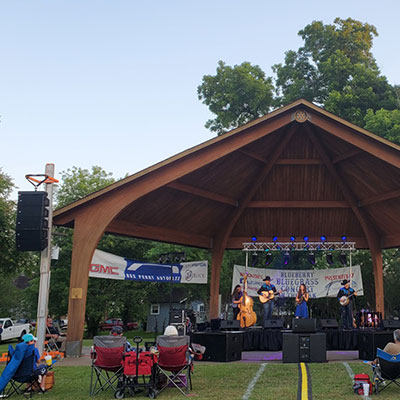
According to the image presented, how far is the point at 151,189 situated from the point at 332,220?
27.8 ft

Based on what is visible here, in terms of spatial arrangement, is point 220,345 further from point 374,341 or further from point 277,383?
point 374,341

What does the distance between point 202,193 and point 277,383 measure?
28.7ft

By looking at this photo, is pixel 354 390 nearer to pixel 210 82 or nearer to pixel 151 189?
pixel 151 189

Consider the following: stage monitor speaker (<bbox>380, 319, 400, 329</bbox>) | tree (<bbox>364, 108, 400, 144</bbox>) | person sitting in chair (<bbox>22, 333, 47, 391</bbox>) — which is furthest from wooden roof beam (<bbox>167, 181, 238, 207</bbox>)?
person sitting in chair (<bbox>22, 333, 47, 391</bbox>)

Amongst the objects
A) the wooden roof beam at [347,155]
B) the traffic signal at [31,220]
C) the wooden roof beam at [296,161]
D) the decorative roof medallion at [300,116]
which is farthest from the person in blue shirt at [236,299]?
the traffic signal at [31,220]

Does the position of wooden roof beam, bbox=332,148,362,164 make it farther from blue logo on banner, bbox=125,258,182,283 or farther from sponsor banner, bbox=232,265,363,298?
blue logo on banner, bbox=125,258,182,283

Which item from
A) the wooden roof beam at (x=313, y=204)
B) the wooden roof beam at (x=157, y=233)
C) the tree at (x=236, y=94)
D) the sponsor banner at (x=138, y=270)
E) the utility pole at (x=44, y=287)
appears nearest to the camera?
the utility pole at (x=44, y=287)

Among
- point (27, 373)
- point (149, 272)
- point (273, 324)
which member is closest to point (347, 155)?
point (273, 324)

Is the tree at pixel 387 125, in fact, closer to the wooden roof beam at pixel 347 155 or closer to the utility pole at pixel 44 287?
the wooden roof beam at pixel 347 155

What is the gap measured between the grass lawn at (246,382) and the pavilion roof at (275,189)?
522cm

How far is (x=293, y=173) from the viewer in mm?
17000

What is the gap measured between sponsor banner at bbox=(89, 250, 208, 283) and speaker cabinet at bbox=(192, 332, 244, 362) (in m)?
3.38

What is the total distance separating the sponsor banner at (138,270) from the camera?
15.0m

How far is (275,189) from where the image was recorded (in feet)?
58.2
